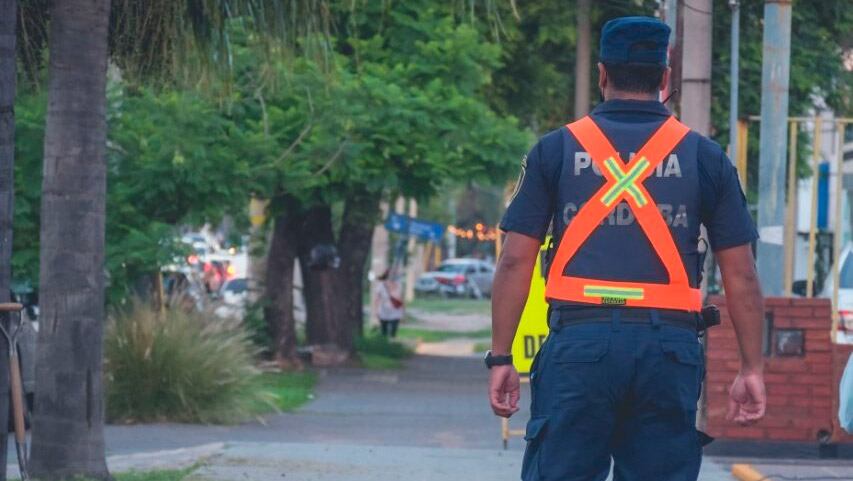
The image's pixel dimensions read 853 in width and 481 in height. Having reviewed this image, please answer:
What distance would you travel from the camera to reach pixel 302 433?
46.3ft

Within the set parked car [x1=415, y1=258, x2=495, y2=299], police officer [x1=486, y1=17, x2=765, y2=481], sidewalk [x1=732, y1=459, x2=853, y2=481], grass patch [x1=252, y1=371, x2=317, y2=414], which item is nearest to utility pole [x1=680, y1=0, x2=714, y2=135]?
sidewalk [x1=732, y1=459, x2=853, y2=481]

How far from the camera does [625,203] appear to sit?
437 cm

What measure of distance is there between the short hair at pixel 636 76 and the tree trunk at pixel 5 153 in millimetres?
3820

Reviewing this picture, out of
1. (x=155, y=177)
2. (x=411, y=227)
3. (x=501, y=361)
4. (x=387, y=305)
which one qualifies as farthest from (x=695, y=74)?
(x=387, y=305)

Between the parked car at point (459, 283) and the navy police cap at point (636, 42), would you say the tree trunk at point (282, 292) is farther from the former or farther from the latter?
the parked car at point (459, 283)

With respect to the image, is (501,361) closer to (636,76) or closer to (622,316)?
(622,316)

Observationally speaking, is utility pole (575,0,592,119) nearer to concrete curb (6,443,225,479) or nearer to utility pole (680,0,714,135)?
utility pole (680,0,714,135)

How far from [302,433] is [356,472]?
14.8ft

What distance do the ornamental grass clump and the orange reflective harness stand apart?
9.89m

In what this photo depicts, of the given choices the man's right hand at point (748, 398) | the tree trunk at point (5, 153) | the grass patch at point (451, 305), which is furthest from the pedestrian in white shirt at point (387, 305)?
the man's right hand at point (748, 398)

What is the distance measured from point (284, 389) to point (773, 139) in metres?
9.03

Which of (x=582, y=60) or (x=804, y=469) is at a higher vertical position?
(x=582, y=60)

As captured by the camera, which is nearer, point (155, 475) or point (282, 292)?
point (155, 475)

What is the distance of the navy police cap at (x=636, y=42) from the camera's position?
176 inches
